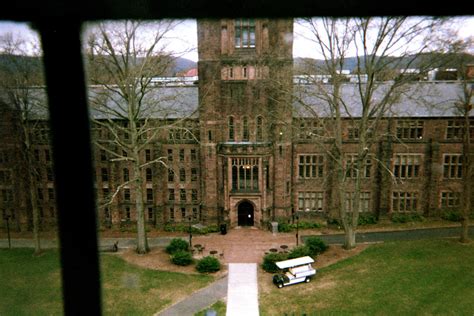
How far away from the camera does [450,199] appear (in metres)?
23.3

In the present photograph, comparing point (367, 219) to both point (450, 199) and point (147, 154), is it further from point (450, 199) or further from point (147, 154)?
point (147, 154)

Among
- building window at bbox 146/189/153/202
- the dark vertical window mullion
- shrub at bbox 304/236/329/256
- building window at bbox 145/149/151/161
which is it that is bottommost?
shrub at bbox 304/236/329/256

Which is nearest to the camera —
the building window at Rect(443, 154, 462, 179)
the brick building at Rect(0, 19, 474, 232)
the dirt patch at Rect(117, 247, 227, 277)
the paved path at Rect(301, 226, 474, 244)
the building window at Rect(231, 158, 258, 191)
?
the dirt patch at Rect(117, 247, 227, 277)

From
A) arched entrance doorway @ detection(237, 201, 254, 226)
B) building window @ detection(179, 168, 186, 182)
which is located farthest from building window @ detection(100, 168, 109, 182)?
arched entrance doorway @ detection(237, 201, 254, 226)

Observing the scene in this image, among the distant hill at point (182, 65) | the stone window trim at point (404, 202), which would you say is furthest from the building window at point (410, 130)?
the distant hill at point (182, 65)

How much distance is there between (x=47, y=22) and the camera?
1.39 metres

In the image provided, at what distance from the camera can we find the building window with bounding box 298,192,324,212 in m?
23.0

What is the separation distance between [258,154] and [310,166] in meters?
3.61

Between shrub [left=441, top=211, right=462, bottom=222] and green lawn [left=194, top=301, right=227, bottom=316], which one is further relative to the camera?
shrub [left=441, top=211, right=462, bottom=222]

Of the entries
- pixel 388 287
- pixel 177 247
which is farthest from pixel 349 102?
pixel 177 247

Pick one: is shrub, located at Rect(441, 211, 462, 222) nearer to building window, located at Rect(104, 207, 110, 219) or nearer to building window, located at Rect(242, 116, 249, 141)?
building window, located at Rect(242, 116, 249, 141)

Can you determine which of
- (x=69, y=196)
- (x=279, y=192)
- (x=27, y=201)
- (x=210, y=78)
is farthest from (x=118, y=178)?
(x=69, y=196)

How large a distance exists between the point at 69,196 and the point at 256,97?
19678 mm

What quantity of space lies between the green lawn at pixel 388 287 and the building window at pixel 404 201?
6.29 metres
